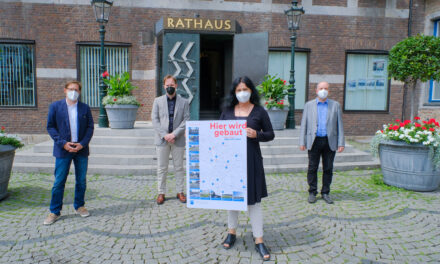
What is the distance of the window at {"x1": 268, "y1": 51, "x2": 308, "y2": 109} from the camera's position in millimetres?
11773

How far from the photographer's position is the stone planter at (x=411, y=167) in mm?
5566

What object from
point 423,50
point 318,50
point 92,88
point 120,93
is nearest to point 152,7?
point 92,88

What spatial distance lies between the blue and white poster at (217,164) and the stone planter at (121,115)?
515 cm

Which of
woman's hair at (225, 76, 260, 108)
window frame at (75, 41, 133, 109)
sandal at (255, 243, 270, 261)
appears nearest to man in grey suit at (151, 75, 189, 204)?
woman's hair at (225, 76, 260, 108)

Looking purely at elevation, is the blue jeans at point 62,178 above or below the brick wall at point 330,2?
below

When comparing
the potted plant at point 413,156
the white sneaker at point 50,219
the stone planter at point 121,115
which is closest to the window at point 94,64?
the stone planter at point 121,115

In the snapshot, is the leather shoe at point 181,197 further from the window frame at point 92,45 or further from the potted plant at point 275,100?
the window frame at point 92,45

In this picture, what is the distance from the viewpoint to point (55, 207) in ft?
13.8

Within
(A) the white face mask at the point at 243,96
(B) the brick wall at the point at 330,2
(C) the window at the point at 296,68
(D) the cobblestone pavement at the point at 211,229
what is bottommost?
(D) the cobblestone pavement at the point at 211,229

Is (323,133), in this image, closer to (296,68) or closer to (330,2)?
(296,68)

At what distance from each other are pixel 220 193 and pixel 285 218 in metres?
1.56

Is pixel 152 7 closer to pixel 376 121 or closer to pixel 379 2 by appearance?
pixel 379 2

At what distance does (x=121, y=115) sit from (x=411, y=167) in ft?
22.6

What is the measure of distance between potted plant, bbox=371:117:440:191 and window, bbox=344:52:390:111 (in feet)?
21.6
